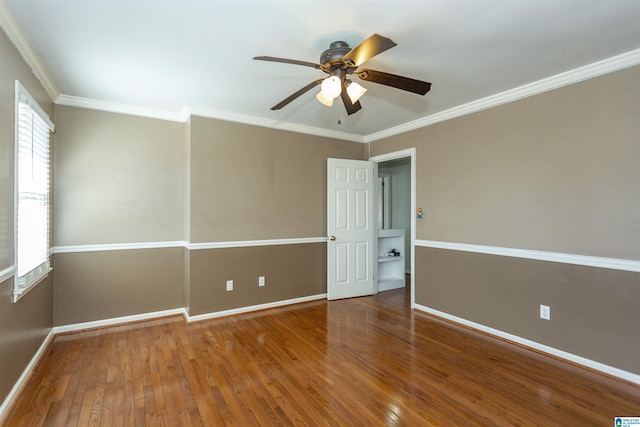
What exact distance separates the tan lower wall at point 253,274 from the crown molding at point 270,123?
5.37 ft

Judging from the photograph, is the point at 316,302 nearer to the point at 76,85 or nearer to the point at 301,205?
the point at 301,205

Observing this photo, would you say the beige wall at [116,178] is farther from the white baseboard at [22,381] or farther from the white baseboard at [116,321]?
the white baseboard at [22,381]

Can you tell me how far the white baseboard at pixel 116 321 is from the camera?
3252 mm

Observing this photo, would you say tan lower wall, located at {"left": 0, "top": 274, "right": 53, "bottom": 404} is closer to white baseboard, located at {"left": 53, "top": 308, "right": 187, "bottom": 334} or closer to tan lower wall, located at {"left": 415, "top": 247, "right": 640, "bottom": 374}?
white baseboard, located at {"left": 53, "top": 308, "right": 187, "bottom": 334}

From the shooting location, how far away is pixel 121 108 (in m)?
3.46

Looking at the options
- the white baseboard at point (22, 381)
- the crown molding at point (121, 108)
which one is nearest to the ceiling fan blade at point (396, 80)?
the crown molding at point (121, 108)

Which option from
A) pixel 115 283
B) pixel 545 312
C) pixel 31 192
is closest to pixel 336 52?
pixel 31 192

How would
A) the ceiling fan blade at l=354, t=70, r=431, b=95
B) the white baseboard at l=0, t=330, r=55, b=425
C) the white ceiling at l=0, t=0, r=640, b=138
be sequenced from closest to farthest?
the white ceiling at l=0, t=0, r=640, b=138, the white baseboard at l=0, t=330, r=55, b=425, the ceiling fan blade at l=354, t=70, r=431, b=95

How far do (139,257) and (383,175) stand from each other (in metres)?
4.82

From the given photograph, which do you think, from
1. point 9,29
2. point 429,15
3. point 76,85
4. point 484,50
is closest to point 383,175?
point 484,50

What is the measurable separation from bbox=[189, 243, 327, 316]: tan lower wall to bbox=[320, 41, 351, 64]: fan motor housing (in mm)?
2605

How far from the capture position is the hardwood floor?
6.42 feet

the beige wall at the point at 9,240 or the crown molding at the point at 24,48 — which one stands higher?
the crown molding at the point at 24,48

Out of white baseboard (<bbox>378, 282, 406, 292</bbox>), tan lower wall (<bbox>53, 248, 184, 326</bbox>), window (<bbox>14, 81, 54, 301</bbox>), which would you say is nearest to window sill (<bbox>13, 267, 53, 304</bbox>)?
window (<bbox>14, 81, 54, 301</bbox>)
